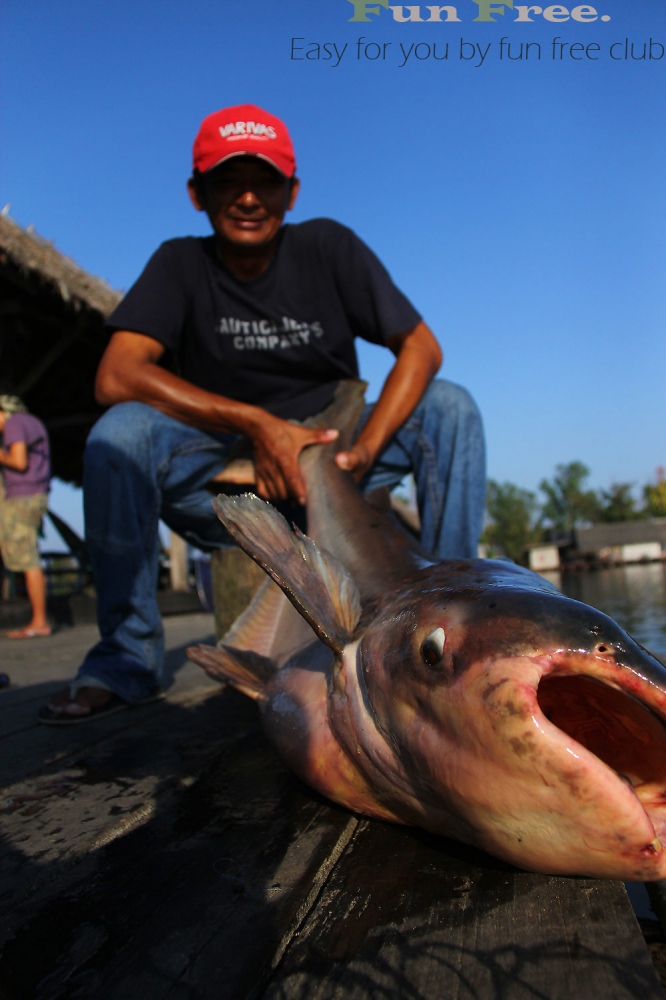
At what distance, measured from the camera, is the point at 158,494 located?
2477 mm

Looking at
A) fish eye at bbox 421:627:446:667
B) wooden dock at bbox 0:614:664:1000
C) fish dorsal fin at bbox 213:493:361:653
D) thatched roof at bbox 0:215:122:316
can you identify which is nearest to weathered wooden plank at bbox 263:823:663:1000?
wooden dock at bbox 0:614:664:1000

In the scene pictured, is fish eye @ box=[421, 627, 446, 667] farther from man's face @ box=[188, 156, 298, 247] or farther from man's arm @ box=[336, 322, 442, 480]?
man's face @ box=[188, 156, 298, 247]

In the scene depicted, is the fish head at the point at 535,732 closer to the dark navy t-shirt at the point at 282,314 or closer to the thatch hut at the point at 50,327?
the dark navy t-shirt at the point at 282,314

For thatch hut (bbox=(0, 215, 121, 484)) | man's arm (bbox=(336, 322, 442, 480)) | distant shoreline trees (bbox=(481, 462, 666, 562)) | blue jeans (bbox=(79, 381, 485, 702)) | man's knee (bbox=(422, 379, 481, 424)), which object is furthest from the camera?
distant shoreline trees (bbox=(481, 462, 666, 562))

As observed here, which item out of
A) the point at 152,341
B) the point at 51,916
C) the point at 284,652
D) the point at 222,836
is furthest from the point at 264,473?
the point at 51,916

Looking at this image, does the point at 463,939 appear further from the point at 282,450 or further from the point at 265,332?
the point at 265,332

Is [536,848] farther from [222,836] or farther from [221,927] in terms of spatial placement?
[222,836]

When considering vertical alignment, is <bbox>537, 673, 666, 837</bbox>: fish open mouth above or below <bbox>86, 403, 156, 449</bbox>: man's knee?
below

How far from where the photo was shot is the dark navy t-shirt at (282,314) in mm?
2727

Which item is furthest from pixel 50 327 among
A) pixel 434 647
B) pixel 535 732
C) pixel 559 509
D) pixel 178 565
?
pixel 559 509

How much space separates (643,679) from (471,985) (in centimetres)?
39

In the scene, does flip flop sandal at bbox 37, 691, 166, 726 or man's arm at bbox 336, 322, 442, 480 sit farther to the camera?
man's arm at bbox 336, 322, 442, 480

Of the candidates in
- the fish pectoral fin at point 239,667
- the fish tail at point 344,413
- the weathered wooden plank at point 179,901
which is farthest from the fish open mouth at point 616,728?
the fish tail at point 344,413

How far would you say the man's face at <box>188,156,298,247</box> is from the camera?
8.69 feet
